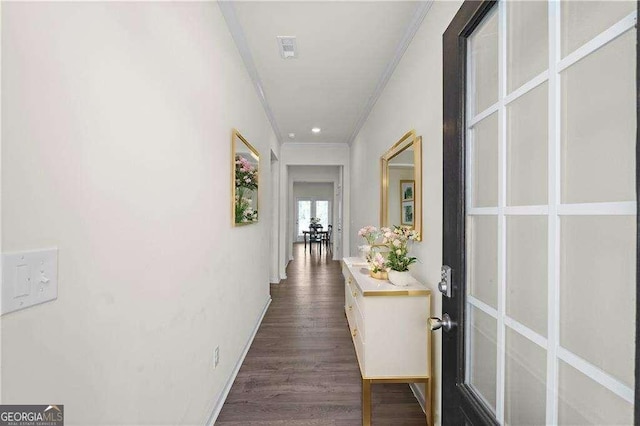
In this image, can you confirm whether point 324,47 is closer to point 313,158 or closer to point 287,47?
point 287,47

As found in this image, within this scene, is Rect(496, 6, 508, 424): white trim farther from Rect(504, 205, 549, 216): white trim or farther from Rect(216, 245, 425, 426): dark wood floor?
Rect(216, 245, 425, 426): dark wood floor

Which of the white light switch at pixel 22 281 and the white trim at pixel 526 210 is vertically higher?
the white trim at pixel 526 210

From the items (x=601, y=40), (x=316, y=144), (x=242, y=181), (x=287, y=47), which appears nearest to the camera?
(x=601, y=40)

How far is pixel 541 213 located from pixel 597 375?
14.1 inches

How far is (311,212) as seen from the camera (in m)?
12.3

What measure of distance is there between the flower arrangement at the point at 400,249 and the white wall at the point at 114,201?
1.17 m

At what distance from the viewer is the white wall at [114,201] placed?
620mm

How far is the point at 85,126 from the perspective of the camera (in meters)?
0.77

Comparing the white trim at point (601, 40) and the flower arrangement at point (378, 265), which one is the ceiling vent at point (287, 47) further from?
the white trim at point (601, 40)

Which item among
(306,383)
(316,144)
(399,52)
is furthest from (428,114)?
(316,144)

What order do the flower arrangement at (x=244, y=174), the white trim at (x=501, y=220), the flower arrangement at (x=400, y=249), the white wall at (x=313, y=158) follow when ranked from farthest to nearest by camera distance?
the white wall at (x=313, y=158), the flower arrangement at (x=244, y=174), the flower arrangement at (x=400, y=249), the white trim at (x=501, y=220)

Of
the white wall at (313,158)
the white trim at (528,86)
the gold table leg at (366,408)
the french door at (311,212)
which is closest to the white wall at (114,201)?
the gold table leg at (366,408)

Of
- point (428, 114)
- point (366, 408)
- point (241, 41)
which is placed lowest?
point (366, 408)

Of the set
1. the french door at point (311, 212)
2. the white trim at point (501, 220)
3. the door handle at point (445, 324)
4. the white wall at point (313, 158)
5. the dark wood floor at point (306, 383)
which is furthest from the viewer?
the french door at point (311, 212)
